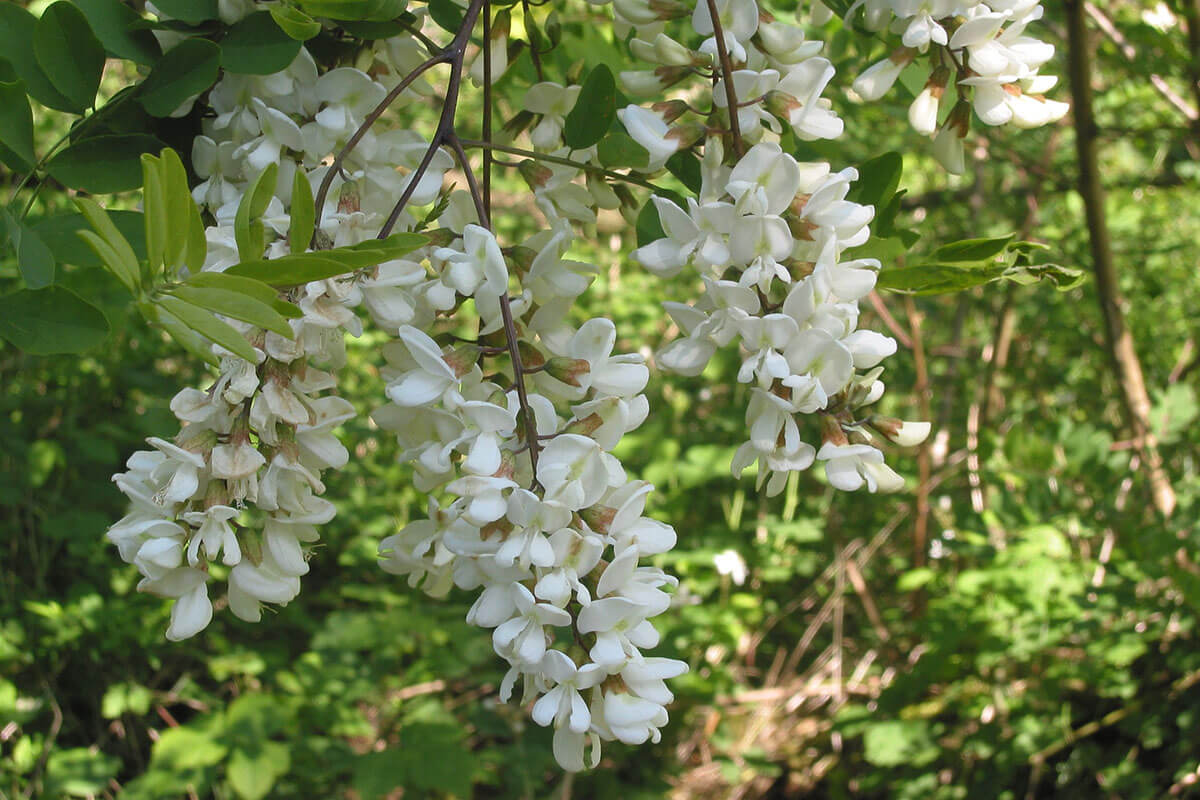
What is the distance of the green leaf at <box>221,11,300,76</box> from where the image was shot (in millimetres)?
571

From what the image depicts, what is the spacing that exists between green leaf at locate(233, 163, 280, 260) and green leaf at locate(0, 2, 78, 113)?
8.6 inches

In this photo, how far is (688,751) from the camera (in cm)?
204

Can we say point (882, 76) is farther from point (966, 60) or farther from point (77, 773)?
point (77, 773)

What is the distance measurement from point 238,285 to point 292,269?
0.02 metres

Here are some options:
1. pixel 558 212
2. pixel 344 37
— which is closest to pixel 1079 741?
pixel 558 212

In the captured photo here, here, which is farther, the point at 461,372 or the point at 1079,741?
the point at 1079,741

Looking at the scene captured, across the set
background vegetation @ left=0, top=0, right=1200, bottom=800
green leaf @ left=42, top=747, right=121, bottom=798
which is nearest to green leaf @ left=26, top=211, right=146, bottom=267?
background vegetation @ left=0, top=0, right=1200, bottom=800

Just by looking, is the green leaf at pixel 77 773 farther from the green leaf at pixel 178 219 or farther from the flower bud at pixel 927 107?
the flower bud at pixel 927 107

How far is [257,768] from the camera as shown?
5.21 feet

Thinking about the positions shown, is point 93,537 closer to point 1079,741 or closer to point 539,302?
point 539,302

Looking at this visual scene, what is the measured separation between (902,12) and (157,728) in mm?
1911

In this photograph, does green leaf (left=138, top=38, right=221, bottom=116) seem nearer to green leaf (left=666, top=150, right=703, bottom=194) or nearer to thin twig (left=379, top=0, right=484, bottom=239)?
thin twig (left=379, top=0, right=484, bottom=239)

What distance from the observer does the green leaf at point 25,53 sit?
0.61m

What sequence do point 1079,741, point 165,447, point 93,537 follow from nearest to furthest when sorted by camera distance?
point 165,447 → point 93,537 → point 1079,741
